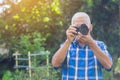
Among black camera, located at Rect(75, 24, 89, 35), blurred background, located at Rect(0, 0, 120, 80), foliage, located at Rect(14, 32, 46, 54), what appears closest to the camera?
black camera, located at Rect(75, 24, 89, 35)

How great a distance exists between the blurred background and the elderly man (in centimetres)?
353

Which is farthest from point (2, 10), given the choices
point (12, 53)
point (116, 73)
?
point (116, 73)

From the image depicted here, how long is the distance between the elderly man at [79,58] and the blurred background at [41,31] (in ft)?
11.6

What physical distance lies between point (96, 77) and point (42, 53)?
4.40 m

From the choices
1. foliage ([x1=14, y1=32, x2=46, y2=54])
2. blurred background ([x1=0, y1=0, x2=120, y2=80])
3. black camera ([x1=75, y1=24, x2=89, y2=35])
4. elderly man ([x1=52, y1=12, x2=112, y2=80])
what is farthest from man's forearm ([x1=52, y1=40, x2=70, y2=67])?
foliage ([x1=14, y1=32, x2=46, y2=54])

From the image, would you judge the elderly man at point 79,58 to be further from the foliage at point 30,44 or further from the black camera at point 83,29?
the foliage at point 30,44

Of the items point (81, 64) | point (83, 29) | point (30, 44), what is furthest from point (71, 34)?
point (30, 44)

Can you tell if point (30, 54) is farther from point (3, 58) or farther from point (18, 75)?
point (3, 58)

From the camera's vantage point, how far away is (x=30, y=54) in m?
6.88

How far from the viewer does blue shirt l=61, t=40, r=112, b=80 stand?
103 inches

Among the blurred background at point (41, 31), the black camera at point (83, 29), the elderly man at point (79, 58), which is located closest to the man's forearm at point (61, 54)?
the elderly man at point (79, 58)

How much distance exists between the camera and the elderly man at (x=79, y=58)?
2568mm

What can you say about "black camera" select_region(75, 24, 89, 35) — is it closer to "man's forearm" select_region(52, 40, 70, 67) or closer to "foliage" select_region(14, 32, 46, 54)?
"man's forearm" select_region(52, 40, 70, 67)

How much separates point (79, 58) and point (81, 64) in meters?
0.04
